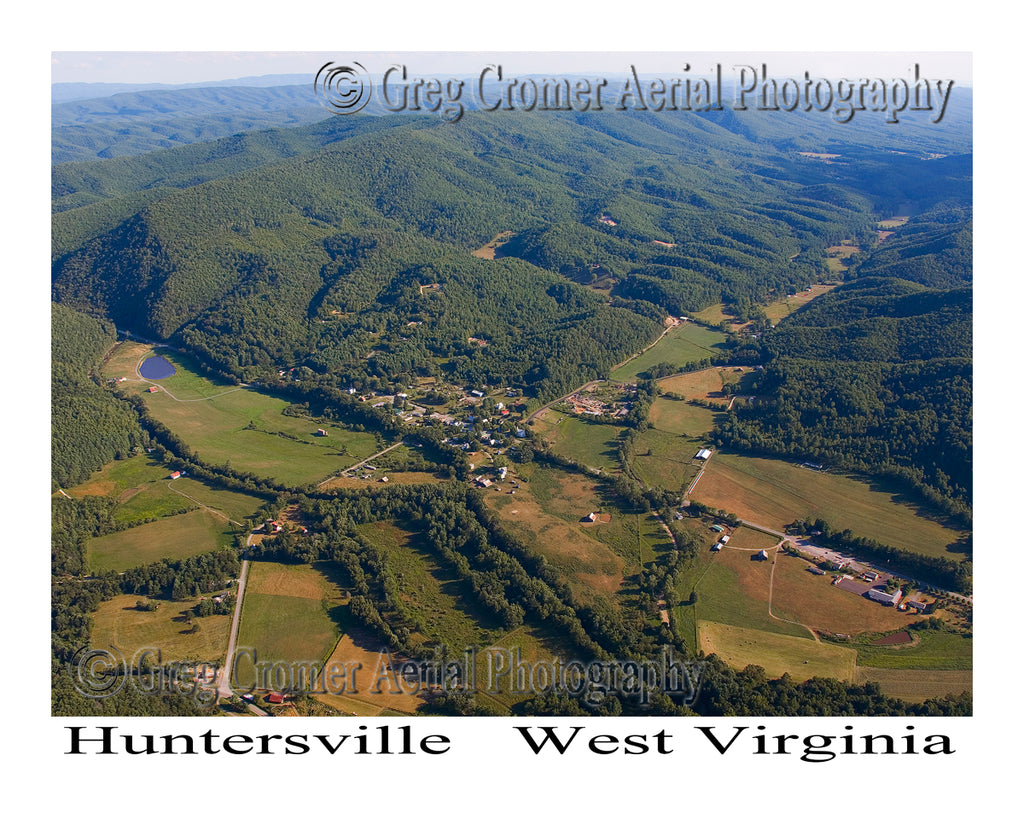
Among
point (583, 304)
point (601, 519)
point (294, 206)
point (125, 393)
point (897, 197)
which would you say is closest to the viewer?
point (601, 519)

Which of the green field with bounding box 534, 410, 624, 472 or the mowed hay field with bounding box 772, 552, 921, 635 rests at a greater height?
the green field with bounding box 534, 410, 624, 472

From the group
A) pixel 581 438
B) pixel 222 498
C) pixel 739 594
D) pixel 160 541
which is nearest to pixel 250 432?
pixel 222 498

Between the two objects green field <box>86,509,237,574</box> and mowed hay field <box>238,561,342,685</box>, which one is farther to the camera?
green field <box>86,509,237,574</box>

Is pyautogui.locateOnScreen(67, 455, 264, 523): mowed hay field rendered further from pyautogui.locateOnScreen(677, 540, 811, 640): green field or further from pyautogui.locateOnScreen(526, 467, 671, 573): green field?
pyautogui.locateOnScreen(677, 540, 811, 640): green field

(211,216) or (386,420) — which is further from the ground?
(211,216)

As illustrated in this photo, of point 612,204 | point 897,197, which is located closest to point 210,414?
point 612,204

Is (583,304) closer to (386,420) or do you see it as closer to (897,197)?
(386,420)

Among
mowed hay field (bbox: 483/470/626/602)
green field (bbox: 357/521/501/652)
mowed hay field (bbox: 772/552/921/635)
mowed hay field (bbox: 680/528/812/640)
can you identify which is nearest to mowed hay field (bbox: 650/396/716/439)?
mowed hay field (bbox: 483/470/626/602)
